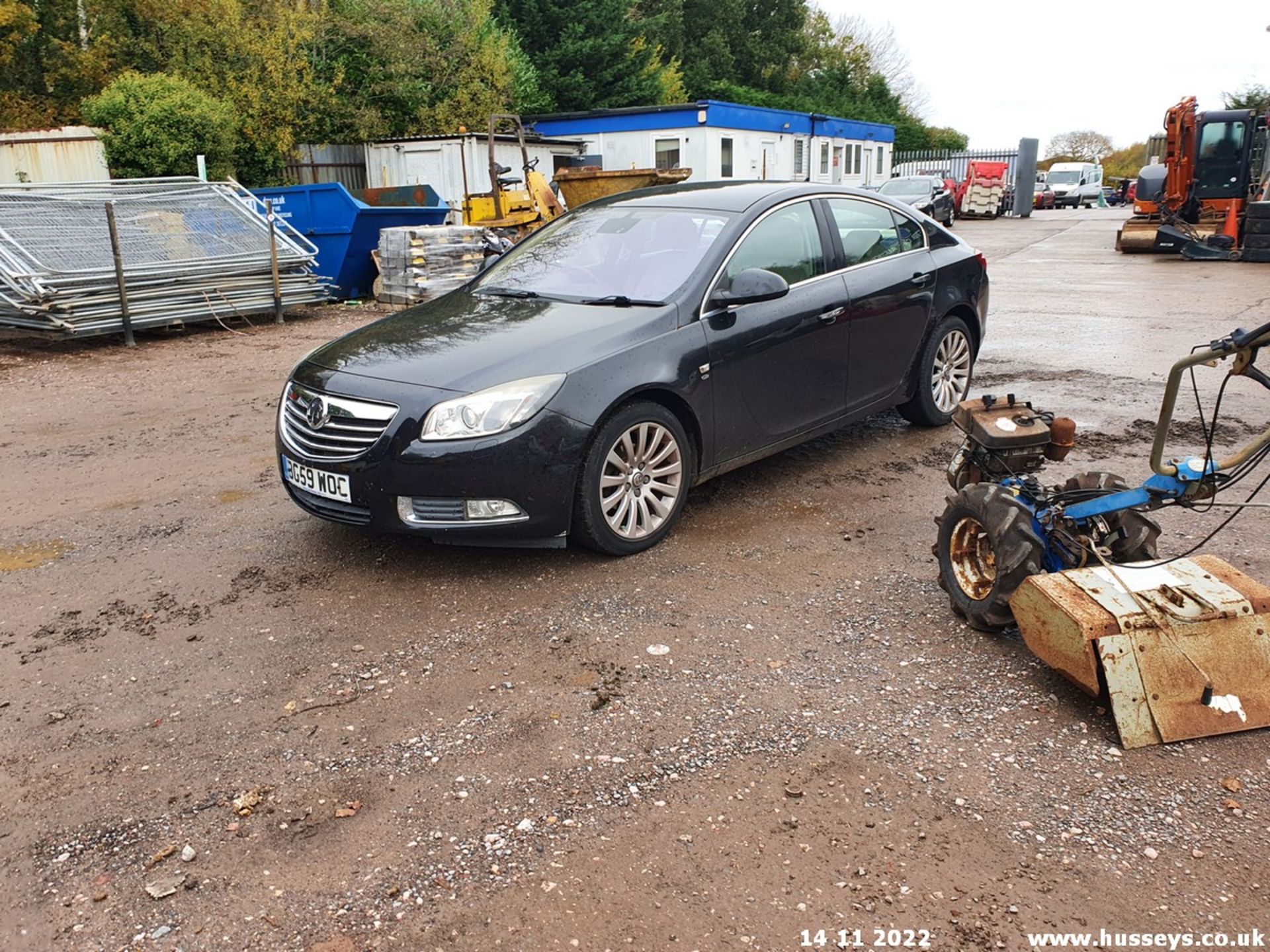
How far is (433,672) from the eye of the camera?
3775mm

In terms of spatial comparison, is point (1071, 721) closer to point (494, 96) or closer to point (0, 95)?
point (0, 95)

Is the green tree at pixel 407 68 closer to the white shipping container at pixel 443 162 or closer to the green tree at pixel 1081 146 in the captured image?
the white shipping container at pixel 443 162

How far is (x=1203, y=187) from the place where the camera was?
21.0 metres

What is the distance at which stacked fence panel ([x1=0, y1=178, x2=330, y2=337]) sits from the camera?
10.3 m

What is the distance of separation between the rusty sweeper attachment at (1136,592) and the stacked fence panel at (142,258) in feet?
31.7

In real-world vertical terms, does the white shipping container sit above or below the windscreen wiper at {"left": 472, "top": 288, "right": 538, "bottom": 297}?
above

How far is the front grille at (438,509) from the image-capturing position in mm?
4348

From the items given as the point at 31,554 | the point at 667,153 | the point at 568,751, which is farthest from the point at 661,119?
the point at 568,751

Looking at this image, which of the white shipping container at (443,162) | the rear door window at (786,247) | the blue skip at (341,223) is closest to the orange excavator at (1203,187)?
the white shipping container at (443,162)

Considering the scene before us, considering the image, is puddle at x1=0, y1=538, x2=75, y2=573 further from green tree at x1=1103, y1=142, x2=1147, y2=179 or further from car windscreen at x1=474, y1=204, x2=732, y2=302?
green tree at x1=1103, y1=142, x2=1147, y2=179

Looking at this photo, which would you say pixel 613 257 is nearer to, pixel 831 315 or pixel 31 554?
pixel 831 315

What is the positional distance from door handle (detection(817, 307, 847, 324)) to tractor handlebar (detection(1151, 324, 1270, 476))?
2.31 meters

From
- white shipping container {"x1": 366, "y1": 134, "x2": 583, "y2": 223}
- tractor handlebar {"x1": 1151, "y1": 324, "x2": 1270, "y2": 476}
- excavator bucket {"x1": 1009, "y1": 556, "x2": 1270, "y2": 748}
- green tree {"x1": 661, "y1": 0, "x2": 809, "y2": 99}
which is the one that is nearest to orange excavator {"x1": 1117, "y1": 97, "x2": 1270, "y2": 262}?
white shipping container {"x1": 366, "y1": 134, "x2": 583, "y2": 223}

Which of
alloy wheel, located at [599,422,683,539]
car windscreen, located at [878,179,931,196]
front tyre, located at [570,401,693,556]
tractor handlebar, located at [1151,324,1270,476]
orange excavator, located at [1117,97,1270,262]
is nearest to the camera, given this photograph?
tractor handlebar, located at [1151,324,1270,476]
